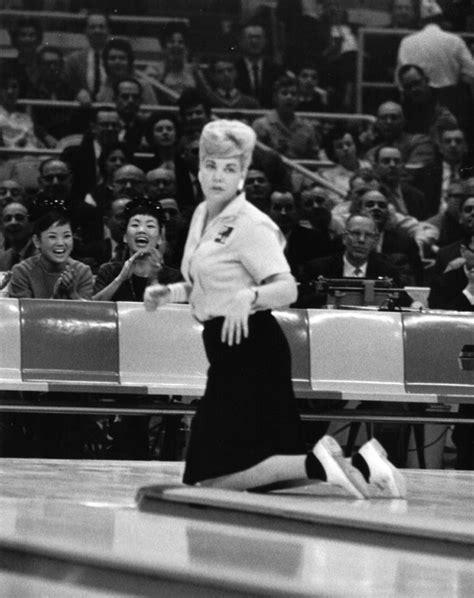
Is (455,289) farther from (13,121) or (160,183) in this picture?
(13,121)

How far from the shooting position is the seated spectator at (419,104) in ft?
45.5

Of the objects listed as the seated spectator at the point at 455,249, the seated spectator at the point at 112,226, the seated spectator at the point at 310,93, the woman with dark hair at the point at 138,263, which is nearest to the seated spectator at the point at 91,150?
the seated spectator at the point at 112,226

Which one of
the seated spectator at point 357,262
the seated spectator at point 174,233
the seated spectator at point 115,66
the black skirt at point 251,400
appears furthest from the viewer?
the seated spectator at point 115,66

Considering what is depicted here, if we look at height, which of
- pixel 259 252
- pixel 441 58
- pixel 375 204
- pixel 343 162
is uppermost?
pixel 441 58

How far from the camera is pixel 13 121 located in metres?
13.1

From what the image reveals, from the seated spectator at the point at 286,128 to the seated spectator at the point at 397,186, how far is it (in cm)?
70

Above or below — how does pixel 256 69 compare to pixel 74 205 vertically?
above

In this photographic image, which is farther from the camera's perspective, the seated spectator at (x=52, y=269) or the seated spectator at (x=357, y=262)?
the seated spectator at (x=357, y=262)

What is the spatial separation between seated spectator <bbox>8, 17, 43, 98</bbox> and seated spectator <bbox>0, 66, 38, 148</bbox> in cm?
20

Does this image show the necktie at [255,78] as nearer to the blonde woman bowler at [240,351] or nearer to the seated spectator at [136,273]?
the seated spectator at [136,273]

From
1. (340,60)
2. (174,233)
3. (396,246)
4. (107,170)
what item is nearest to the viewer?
(174,233)

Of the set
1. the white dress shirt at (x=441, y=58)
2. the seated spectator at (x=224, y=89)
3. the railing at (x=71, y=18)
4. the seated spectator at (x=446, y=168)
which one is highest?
the railing at (x=71, y=18)

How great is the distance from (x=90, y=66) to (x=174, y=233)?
303 cm

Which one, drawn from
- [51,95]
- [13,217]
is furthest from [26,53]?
[13,217]
